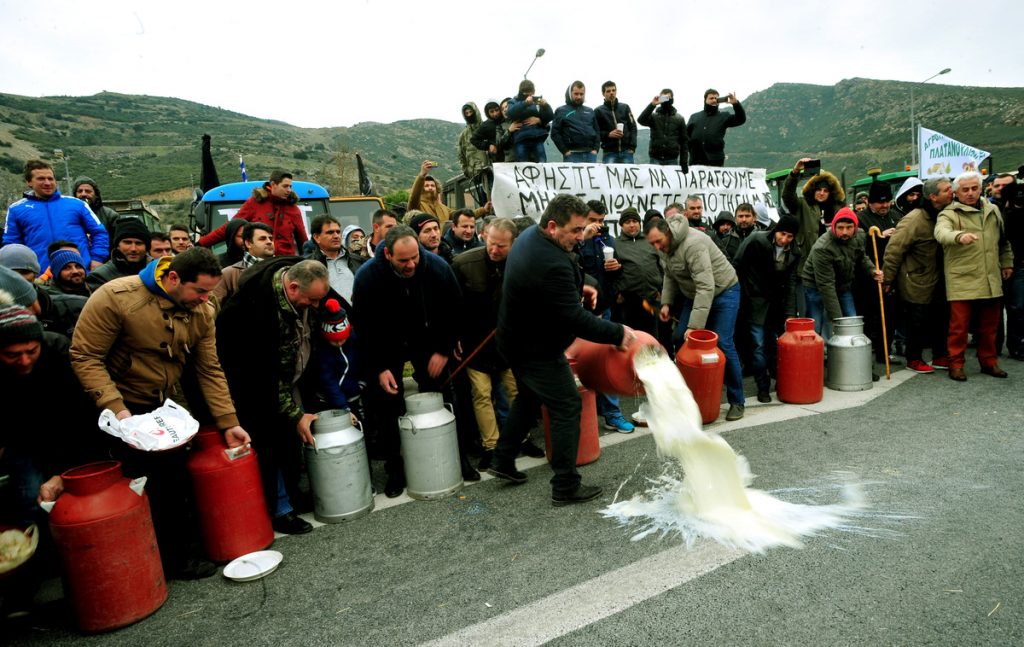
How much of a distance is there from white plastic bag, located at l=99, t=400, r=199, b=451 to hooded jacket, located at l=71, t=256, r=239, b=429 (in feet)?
0.44

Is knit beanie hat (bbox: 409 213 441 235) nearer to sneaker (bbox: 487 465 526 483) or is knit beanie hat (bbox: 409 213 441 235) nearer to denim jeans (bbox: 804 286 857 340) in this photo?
sneaker (bbox: 487 465 526 483)

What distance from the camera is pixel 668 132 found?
29.8 ft

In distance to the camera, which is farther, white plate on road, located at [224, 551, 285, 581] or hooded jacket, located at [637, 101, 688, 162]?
hooded jacket, located at [637, 101, 688, 162]

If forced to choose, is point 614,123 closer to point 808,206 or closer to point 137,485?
point 808,206

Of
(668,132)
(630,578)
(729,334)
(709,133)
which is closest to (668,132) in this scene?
(668,132)

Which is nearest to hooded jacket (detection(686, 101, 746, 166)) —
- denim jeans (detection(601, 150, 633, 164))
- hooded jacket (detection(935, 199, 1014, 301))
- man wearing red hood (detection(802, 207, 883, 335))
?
denim jeans (detection(601, 150, 633, 164))

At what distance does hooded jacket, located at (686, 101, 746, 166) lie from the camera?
367 inches

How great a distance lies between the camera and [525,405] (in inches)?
165

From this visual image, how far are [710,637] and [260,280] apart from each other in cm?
325

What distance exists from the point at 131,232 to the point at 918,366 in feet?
26.8

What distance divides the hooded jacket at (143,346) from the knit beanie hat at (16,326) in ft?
0.79

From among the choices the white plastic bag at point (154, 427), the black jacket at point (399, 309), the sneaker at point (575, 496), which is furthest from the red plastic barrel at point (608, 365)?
the white plastic bag at point (154, 427)

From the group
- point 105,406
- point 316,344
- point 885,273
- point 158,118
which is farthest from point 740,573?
point 158,118

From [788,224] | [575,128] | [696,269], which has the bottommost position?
[696,269]
